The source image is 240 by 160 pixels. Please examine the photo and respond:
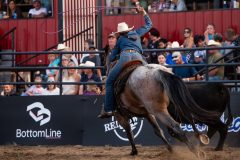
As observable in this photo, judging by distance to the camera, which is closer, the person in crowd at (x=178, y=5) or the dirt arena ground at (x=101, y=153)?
the dirt arena ground at (x=101, y=153)

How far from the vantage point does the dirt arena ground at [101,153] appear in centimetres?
1284

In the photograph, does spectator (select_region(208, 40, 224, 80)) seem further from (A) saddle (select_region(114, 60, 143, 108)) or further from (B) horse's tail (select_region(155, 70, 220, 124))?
(B) horse's tail (select_region(155, 70, 220, 124))

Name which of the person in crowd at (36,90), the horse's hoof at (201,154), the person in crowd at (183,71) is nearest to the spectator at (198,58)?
the person in crowd at (183,71)

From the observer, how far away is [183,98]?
1174cm

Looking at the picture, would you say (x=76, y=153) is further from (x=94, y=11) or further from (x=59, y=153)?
(x=94, y=11)

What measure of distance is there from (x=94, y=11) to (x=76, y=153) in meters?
6.78

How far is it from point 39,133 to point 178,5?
5170 mm

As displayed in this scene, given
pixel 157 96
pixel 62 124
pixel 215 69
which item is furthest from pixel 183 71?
pixel 157 96

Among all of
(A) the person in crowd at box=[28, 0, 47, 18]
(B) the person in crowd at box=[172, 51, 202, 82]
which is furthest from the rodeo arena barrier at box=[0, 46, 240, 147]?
(A) the person in crowd at box=[28, 0, 47, 18]

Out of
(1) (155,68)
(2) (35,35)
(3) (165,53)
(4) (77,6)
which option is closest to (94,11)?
(4) (77,6)

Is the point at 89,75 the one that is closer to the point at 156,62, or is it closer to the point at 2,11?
the point at 156,62

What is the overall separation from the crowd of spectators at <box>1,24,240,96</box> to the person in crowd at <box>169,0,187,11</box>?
1.29m

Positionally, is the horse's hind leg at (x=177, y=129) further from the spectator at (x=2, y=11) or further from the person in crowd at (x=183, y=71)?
the spectator at (x=2, y=11)

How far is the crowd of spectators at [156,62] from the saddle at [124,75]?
153 centimetres
